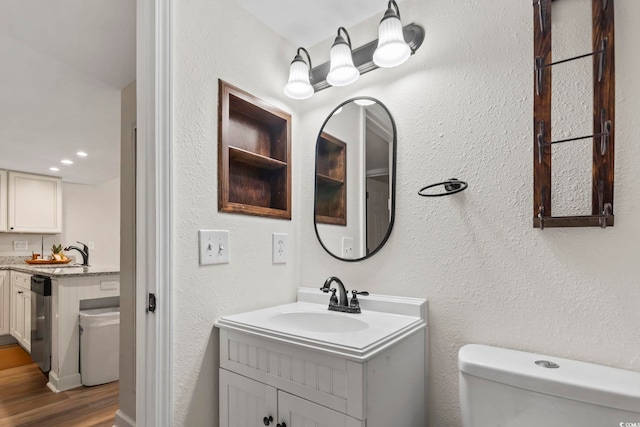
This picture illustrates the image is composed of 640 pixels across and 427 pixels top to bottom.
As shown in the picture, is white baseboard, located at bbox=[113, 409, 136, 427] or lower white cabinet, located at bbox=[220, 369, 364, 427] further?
white baseboard, located at bbox=[113, 409, 136, 427]

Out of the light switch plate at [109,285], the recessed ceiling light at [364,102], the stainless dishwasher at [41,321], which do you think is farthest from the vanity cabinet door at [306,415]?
the stainless dishwasher at [41,321]

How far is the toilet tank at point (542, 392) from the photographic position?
0.81m

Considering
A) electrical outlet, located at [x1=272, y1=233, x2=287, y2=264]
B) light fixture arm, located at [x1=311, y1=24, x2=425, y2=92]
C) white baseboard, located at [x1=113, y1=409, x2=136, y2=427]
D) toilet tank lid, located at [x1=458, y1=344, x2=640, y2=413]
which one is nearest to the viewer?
toilet tank lid, located at [x1=458, y1=344, x2=640, y2=413]

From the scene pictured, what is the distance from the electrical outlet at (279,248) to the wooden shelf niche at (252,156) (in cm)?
10

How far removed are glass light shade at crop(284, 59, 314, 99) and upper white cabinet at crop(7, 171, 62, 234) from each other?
4.49 m

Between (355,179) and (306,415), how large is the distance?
97 centimetres

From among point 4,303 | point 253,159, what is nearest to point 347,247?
point 253,159

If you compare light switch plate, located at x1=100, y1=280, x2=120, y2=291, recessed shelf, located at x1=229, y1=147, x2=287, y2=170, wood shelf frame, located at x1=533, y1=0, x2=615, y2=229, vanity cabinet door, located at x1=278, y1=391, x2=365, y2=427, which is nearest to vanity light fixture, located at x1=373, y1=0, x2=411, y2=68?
wood shelf frame, located at x1=533, y1=0, x2=615, y2=229

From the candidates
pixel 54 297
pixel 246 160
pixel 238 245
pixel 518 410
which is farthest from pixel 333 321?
pixel 54 297

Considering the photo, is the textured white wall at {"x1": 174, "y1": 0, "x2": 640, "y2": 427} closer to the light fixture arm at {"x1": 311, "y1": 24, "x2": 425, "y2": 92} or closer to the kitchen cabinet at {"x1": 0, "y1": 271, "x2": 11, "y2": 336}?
the light fixture arm at {"x1": 311, "y1": 24, "x2": 425, "y2": 92}

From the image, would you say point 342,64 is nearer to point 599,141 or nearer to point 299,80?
point 299,80

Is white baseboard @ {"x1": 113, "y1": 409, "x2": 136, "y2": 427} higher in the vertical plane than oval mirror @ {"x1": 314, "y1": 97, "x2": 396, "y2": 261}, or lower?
lower

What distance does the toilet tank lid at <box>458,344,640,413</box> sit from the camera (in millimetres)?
811

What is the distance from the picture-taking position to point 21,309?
11.2ft
